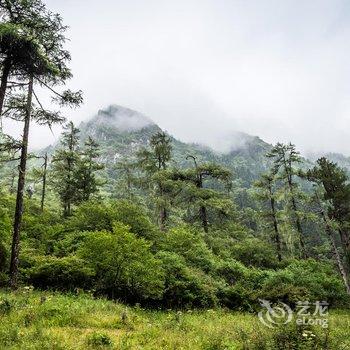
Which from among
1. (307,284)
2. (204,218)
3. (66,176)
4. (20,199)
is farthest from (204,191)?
(20,199)

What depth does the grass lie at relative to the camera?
9.58 meters

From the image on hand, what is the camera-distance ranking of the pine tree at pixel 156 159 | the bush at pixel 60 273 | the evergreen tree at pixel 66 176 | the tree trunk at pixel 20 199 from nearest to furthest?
the tree trunk at pixel 20 199 < the bush at pixel 60 273 < the evergreen tree at pixel 66 176 < the pine tree at pixel 156 159

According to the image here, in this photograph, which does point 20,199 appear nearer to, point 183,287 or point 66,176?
point 183,287

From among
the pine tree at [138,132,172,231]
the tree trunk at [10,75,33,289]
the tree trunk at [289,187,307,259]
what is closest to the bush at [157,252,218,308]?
the tree trunk at [10,75,33,289]

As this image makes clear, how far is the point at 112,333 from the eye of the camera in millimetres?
11234

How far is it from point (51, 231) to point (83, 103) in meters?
9.59

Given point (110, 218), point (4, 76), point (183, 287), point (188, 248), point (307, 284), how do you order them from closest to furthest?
point (4, 76) → point (183, 287) → point (110, 218) → point (188, 248) → point (307, 284)

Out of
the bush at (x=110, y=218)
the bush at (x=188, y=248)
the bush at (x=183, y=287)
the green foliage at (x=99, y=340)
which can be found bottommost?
the green foliage at (x=99, y=340)

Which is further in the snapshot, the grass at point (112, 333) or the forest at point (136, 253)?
the forest at point (136, 253)

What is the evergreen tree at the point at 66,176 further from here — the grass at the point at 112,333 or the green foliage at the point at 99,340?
the green foliage at the point at 99,340

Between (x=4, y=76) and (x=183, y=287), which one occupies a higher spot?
(x=4, y=76)

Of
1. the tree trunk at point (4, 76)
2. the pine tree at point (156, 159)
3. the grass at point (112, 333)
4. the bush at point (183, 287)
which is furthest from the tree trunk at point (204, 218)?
the tree trunk at point (4, 76)

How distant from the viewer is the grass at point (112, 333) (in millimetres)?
9578

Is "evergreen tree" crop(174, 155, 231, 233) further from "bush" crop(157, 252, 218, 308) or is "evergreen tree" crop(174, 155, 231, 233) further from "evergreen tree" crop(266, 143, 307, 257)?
"bush" crop(157, 252, 218, 308)
